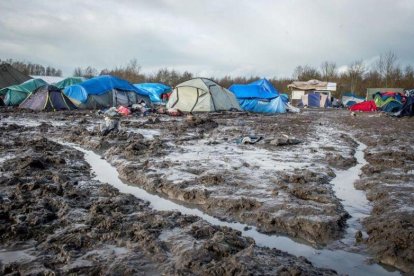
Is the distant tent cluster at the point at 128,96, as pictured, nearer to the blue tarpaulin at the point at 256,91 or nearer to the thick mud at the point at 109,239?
the blue tarpaulin at the point at 256,91

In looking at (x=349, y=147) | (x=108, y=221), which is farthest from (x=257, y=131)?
(x=108, y=221)

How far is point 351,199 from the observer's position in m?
4.90

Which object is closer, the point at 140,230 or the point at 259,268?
the point at 259,268

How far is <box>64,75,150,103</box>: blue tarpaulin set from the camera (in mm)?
19047

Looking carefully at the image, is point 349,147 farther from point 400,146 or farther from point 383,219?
point 383,219

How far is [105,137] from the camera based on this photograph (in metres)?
9.05

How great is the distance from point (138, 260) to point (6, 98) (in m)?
19.8

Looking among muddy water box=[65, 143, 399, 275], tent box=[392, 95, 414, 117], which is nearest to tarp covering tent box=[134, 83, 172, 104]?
tent box=[392, 95, 414, 117]

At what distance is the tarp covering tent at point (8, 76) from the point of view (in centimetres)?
2424

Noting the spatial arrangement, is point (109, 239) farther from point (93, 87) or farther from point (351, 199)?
point (93, 87)

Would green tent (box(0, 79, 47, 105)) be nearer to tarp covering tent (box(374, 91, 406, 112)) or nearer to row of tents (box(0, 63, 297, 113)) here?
row of tents (box(0, 63, 297, 113))

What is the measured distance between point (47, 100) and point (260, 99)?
12702 mm

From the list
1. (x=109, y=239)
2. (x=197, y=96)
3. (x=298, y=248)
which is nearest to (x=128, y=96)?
(x=197, y=96)

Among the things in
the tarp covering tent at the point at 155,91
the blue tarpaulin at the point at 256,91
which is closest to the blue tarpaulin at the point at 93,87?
the blue tarpaulin at the point at 256,91
